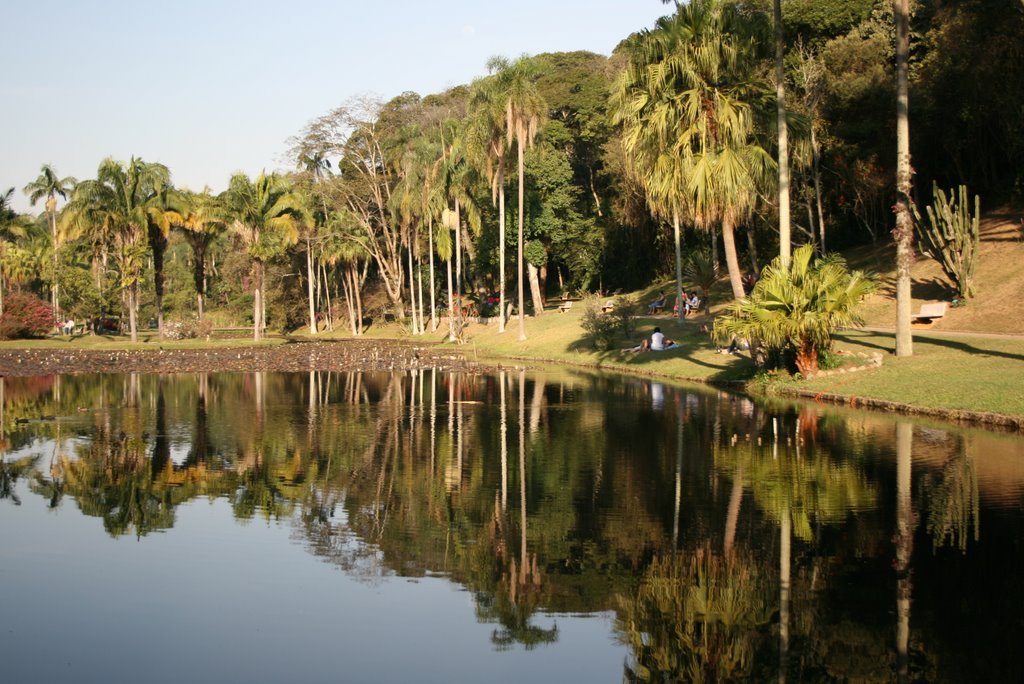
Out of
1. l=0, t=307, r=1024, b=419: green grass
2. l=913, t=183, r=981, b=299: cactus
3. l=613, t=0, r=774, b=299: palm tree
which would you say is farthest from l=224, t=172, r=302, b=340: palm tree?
l=913, t=183, r=981, b=299: cactus

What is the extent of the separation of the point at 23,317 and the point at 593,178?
131ft

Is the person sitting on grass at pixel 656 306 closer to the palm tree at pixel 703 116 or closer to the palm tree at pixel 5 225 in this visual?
the palm tree at pixel 703 116

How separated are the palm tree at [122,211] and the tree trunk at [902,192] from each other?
158 ft

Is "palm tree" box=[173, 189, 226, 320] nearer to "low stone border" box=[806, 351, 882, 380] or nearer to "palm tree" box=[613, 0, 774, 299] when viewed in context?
"palm tree" box=[613, 0, 774, 299]

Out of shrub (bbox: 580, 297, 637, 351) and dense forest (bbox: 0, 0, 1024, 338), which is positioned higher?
dense forest (bbox: 0, 0, 1024, 338)

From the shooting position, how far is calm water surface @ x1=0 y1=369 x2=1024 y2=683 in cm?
845

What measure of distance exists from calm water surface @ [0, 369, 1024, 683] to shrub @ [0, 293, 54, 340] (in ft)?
153

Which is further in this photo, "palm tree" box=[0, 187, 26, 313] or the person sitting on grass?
"palm tree" box=[0, 187, 26, 313]

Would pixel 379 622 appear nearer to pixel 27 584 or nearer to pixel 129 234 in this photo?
pixel 27 584

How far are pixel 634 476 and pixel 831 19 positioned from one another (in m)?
43.7

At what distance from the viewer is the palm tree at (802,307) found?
26297 mm

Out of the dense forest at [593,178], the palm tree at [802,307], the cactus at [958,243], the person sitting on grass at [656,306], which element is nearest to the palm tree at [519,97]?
the dense forest at [593,178]

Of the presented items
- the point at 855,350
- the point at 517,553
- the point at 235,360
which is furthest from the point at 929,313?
the point at 235,360

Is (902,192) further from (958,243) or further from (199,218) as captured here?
(199,218)
